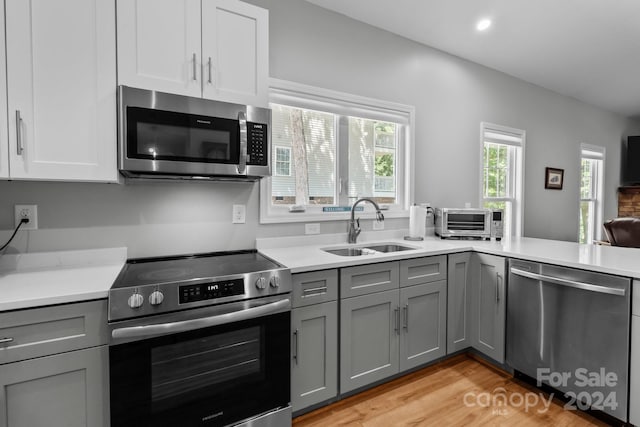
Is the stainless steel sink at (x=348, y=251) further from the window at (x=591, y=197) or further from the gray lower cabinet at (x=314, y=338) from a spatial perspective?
the window at (x=591, y=197)

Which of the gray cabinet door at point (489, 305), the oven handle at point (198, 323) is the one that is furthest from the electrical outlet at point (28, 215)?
the gray cabinet door at point (489, 305)

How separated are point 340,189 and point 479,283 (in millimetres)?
1310

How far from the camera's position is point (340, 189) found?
2.68m

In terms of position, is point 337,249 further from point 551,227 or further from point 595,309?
point 551,227

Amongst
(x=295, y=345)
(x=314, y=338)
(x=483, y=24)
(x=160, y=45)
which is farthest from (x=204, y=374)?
(x=483, y=24)

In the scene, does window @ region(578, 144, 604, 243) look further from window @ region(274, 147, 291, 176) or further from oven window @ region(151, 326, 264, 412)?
oven window @ region(151, 326, 264, 412)

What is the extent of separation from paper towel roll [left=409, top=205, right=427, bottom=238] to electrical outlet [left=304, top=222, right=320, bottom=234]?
0.90 meters

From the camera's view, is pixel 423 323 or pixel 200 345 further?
pixel 423 323

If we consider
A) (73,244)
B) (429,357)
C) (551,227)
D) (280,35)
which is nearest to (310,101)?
(280,35)

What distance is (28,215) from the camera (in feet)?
5.38

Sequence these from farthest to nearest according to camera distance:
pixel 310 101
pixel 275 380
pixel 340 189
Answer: pixel 340 189
pixel 310 101
pixel 275 380

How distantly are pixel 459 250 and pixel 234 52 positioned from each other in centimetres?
205

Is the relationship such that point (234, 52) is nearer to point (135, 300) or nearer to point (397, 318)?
point (135, 300)

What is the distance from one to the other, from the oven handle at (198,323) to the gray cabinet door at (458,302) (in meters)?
1.39
